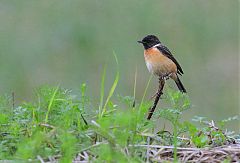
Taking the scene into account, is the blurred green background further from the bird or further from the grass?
the grass

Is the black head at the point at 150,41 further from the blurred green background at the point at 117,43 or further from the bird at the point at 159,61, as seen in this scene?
the blurred green background at the point at 117,43

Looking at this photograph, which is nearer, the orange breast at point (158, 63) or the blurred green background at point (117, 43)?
the orange breast at point (158, 63)

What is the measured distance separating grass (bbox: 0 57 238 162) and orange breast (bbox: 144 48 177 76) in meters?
2.34

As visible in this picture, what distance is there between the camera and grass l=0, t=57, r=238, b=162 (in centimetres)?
508

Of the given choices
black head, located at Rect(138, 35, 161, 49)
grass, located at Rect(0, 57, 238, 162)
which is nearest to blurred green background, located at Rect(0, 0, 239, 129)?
black head, located at Rect(138, 35, 161, 49)

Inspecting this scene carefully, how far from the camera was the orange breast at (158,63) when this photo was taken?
8.40 m

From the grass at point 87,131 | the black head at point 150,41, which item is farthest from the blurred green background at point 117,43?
the grass at point 87,131

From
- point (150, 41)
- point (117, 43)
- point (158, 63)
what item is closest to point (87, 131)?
point (158, 63)

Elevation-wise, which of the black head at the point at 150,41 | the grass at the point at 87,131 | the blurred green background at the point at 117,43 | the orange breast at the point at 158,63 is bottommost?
the grass at the point at 87,131

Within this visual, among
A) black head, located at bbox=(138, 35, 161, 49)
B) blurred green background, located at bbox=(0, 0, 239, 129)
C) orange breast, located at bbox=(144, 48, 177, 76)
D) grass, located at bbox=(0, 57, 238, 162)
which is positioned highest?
blurred green background, located at bbox=(0, 0, 239, 129)

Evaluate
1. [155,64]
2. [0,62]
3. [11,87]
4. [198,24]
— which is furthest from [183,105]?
[198,24]

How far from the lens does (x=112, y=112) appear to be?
577 cm

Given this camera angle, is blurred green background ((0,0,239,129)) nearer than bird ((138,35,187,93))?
No

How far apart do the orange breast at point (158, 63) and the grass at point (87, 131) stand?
2344 mm
